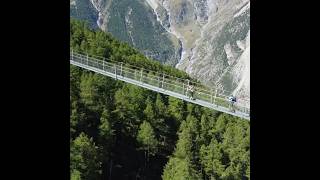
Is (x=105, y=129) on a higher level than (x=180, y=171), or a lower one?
higher

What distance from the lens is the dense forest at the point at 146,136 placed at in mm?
34281

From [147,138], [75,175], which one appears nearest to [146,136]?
[147,138]

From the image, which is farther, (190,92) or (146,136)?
(146,136)

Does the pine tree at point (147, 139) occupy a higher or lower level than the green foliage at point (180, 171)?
higher

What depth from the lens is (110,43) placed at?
49.5m

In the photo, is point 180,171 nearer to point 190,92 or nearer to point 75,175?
point 75,175

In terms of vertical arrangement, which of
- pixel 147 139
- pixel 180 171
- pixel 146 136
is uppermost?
pixel 146 136

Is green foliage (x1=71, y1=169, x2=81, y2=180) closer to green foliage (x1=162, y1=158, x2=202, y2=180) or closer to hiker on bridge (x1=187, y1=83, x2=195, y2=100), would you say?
green foliage (x1=162, y1=158, x2=202, y2=180)

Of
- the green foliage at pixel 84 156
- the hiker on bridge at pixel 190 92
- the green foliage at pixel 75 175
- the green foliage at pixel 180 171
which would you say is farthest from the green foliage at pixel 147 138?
the hiker on bridge at pixel 190 92

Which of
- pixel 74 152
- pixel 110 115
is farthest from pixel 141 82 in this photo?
pixel 110 115

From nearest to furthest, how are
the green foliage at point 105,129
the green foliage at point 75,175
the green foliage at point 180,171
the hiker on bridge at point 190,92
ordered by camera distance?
1. the hiker on bridge at point 190,92
2. the green foliage at point 75,175
3. the green foliage at point 180,171
4. the green foliage at point 105,129

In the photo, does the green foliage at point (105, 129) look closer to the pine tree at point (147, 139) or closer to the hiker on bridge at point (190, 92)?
the pine tree at point (147, 139)

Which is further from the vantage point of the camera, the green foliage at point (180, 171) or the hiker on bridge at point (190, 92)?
the green foliage at point (180, 171)

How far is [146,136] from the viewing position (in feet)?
120
